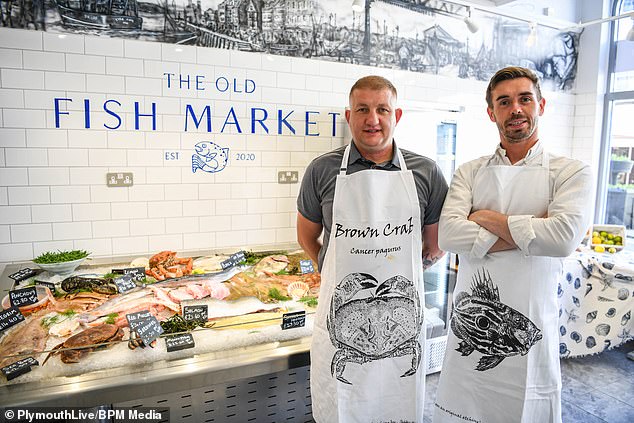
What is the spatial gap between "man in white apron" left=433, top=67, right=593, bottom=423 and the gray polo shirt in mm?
131

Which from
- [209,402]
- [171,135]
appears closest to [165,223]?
[171,135]

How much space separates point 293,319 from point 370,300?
486 mm

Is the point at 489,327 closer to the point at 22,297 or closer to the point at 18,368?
the point at 18,368

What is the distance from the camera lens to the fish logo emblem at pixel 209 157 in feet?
12.0

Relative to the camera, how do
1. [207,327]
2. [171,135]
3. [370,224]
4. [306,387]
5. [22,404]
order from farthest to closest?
[171,135]
[306,387]
[207,327]
[370,224]
[22,404]

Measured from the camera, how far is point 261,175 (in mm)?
3922

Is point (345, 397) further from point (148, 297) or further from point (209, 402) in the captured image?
point (148, 297)

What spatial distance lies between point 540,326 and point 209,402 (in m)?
1.55

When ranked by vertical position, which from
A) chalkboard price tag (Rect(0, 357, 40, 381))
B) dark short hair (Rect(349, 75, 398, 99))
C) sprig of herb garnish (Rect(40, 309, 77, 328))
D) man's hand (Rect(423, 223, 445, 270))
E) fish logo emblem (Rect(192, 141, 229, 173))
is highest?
dark short hair (Rect(349, 75, 398, 99))

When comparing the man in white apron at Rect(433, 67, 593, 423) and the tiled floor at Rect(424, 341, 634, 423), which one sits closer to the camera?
the man in white apron at Rect(433, 67, 593, 423)

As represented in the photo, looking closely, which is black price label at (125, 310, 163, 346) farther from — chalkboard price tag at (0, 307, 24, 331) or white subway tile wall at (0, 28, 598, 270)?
white subway tile wall at (0, 28, 598, 270)

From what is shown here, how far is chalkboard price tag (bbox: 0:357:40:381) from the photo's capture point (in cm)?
164

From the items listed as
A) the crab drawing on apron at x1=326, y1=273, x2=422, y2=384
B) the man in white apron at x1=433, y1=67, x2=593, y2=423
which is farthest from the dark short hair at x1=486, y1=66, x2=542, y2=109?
the crab drawing on apron at x1=326, y1=273, x2=422, y2=384

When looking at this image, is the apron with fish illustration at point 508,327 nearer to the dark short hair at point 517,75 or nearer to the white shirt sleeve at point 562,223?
the white shirt sleeve at point 562,223
